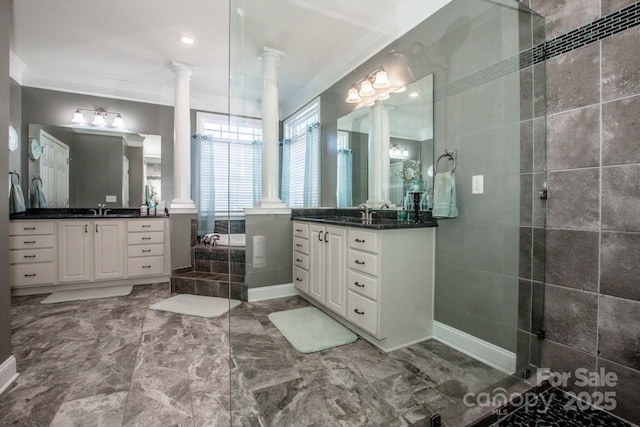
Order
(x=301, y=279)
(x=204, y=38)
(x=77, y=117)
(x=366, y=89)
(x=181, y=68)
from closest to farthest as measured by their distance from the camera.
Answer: (x=301, y=279) < (x=366, y=89) < (x=204, y=38) < (x=181, y=68) < (x=77, y=117)

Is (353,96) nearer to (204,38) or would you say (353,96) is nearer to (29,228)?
(204,38)

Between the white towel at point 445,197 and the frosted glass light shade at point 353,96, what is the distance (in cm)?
118

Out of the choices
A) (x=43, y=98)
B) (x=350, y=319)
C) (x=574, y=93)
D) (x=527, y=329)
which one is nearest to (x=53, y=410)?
(x=350, y=319)

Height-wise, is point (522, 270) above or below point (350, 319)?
above

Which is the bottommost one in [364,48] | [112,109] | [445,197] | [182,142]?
[445,197]

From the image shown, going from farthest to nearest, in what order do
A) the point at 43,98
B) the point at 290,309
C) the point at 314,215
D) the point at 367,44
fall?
the point at 43,98 → the point at 367,44 → the point at 314,215 → the point at 290,309

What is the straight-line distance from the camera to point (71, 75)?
148 inches

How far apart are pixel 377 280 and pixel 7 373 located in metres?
2.26

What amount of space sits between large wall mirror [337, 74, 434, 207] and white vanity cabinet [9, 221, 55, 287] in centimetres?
344

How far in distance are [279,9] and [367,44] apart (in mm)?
909

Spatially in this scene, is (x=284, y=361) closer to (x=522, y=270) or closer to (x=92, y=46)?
(x=522, y=270)

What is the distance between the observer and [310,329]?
6.88 ft

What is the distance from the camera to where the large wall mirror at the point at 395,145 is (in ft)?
7.06

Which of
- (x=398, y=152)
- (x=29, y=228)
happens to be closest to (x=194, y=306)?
(x=29, y=228)
